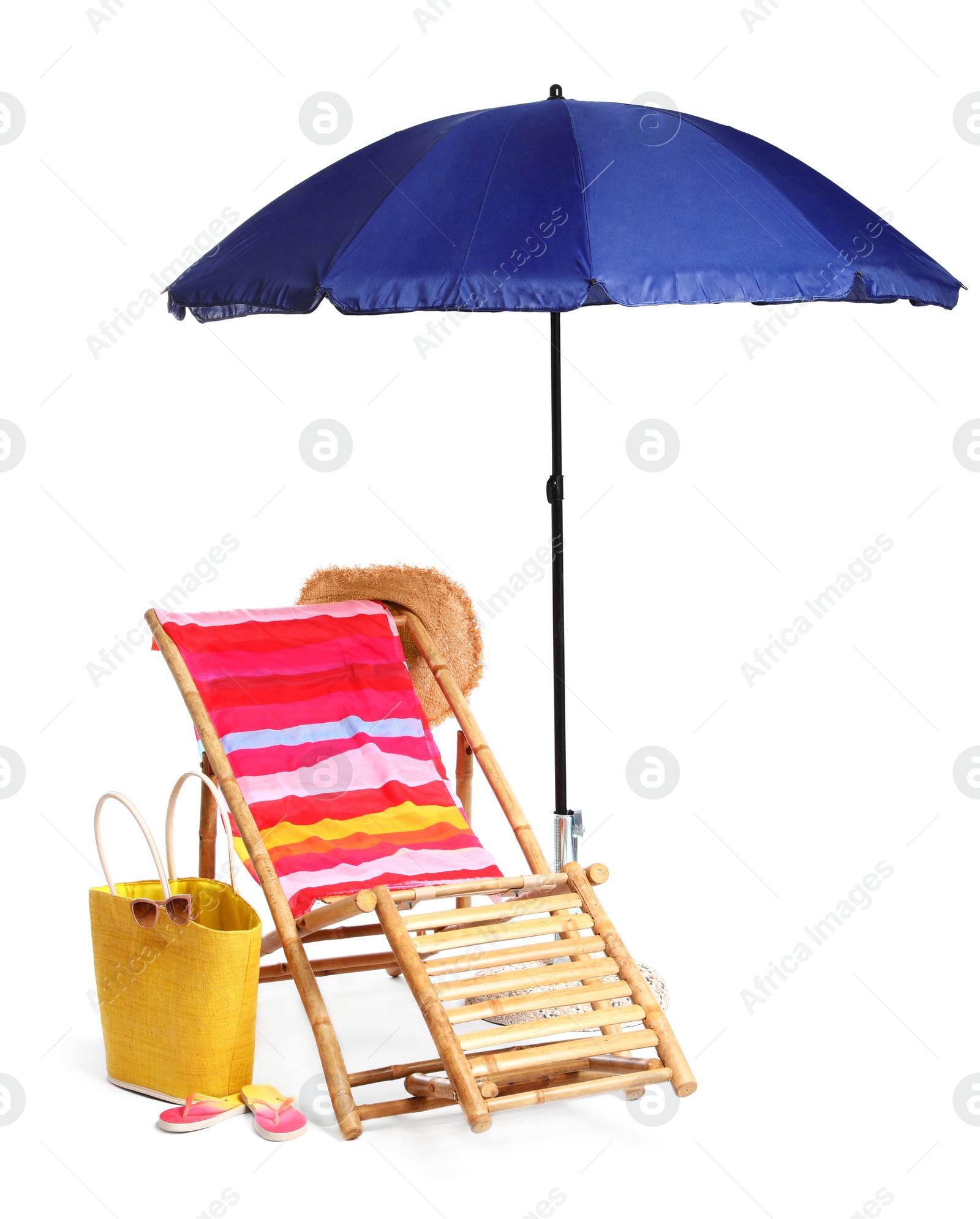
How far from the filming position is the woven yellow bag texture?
156 inches

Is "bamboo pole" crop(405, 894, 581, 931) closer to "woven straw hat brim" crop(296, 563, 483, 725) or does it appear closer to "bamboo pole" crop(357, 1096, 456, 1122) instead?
"bamboo pole" crop(357, 1096, 456, 1122)

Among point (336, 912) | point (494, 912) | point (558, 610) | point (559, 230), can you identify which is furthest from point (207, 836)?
point (559, 230)

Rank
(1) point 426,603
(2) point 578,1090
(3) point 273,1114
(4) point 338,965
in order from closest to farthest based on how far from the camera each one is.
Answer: (2) point 578,1090, (3) point 273,1114, (4) point 338,965, (1) point 426,603

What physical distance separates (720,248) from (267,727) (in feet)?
6.10

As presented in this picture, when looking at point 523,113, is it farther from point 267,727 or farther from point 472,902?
point 472,902

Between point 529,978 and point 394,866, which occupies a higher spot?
point 529,978

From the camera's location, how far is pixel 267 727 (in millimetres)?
4547

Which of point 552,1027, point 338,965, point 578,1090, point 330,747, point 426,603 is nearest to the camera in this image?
→ point 578,1090

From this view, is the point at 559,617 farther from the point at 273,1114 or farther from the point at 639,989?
the point at 273,1114

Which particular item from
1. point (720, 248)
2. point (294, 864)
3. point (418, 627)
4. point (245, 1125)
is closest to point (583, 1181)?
point (245, 1125)

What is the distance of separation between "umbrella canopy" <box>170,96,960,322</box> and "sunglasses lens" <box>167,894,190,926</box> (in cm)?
153

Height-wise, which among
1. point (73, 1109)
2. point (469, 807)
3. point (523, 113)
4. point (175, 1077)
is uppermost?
point (523, 113)

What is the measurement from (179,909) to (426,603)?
1391 mm

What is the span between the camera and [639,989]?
157 inches
